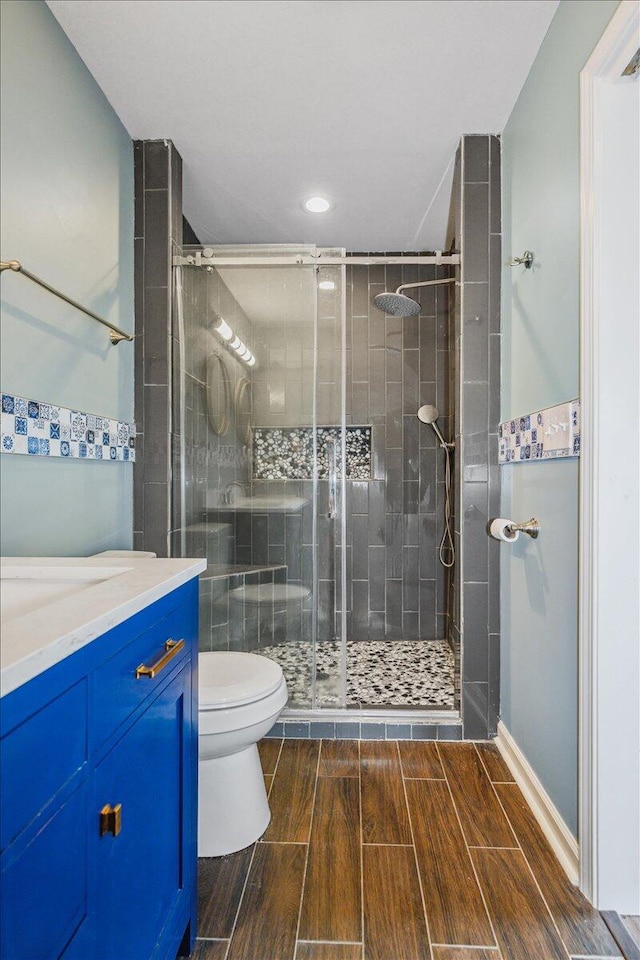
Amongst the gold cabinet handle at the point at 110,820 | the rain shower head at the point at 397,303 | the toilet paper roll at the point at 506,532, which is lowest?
the gold cabinet handle at the point at 110,820

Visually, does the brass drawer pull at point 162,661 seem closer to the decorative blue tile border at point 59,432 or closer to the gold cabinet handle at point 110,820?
the gold cabinet handle at point 110,820

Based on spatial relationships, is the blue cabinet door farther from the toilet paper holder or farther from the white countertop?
the toilet paper holder

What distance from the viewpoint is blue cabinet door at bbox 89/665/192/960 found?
0.77m

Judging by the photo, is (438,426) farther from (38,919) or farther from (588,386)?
(38,919)

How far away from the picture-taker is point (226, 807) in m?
1.51

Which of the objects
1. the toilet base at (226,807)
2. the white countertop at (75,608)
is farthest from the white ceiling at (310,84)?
the toilet base at (226,807)

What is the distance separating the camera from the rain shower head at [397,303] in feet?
8.69

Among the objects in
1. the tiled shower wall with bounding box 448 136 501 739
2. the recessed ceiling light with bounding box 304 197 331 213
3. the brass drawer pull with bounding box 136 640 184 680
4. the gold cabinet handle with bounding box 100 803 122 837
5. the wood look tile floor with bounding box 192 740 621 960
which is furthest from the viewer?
the recessed ceiling light with bounding box 304 197 331 213

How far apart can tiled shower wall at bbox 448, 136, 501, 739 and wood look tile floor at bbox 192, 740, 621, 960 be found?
34cm

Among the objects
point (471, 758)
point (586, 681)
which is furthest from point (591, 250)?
point (471, 758)

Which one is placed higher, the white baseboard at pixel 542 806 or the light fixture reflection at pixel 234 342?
the light fixture reflection at pixel 234 342

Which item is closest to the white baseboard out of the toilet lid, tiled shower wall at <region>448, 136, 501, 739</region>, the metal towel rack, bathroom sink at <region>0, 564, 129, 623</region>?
tiled shower wall at <region>448, 136, 501, 739</region>

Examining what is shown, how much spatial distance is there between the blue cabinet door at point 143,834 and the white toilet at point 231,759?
33cm

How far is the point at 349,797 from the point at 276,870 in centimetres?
40
